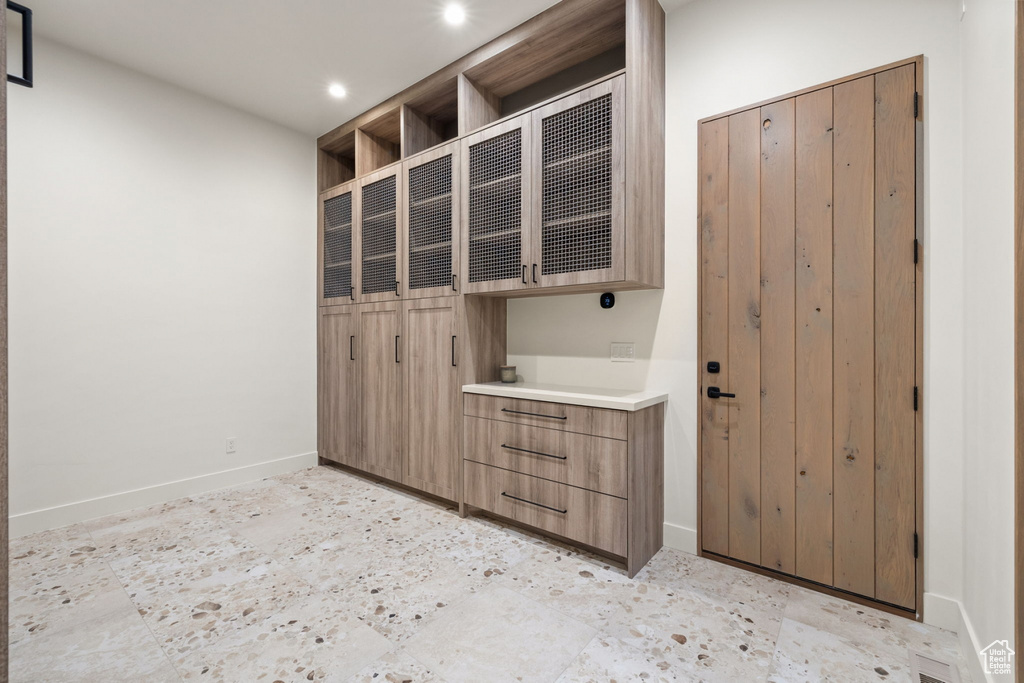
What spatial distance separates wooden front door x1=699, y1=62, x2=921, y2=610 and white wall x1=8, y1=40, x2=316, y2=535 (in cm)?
326

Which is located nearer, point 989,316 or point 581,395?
point 989,316

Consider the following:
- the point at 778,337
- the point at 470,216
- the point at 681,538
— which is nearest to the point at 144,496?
the point at 470,216

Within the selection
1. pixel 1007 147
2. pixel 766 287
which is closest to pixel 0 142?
pixel 1007 147

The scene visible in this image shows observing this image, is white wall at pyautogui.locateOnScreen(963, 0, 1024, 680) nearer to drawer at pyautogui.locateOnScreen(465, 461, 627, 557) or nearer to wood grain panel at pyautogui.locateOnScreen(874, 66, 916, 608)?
wood grain panel at pyautogui.locateOnScreen(874, 66, 916, 608)

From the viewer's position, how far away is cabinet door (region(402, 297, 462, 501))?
9.50 ft

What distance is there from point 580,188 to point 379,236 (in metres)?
1.73

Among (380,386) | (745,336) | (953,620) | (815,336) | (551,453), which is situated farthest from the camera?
(380,386)

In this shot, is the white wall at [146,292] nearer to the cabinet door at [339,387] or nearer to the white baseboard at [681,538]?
the cabinet door at [339,387]

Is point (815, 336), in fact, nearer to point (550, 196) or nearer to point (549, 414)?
point (549, 414)

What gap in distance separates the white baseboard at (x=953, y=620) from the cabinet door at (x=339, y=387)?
3.37m

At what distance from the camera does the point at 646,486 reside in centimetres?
226

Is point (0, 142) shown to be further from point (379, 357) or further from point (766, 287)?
point (379, 357)

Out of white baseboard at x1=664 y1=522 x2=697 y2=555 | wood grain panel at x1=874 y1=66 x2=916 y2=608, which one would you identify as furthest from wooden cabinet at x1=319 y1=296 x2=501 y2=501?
wood grain panel at x1=874 y1=66 x2=916 y2=608

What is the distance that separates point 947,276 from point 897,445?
Result: 0.69 meters
